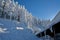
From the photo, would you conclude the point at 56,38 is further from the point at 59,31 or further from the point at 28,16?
the point at 28,16

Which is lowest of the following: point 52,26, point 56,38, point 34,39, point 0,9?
point 34,39

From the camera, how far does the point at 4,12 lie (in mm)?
58875

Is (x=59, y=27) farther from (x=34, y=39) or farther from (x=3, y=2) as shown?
(x=3, y=2)

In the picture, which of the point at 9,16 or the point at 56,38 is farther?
the point at 9,16

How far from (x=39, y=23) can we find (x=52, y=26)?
3653 inches

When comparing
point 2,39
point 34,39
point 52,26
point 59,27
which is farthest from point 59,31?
point 34,39

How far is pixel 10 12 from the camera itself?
60781 millimetres

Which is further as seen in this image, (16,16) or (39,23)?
(39,23)

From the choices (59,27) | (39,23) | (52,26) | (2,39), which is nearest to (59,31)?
(59,27)

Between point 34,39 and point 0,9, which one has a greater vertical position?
point 0,9

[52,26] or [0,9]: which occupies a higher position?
[0,9]

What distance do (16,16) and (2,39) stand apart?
1660 inches

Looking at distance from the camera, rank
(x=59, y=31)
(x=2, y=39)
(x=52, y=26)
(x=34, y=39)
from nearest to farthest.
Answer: (x=52, y=26), (x=59, y=31), (x=2, y=39), (x=34, y=39)

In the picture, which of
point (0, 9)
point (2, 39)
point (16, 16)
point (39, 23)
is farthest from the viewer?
point (39, 23)
